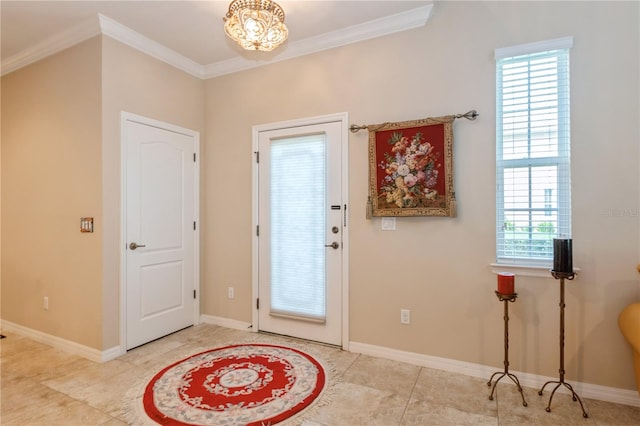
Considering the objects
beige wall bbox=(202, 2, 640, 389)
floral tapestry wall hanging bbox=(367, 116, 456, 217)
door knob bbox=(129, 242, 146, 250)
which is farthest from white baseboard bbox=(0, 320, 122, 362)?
floral tapestry wall hanging bbox=(367, 116, 456, 217)

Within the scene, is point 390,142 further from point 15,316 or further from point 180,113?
point 15,316

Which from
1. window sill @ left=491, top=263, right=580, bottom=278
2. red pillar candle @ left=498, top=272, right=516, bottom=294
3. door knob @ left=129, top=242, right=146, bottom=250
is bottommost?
red pillar candle @ left=498, top=272, right=516, bottom=294

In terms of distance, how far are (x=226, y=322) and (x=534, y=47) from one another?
12.3ft

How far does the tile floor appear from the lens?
2.01 meters

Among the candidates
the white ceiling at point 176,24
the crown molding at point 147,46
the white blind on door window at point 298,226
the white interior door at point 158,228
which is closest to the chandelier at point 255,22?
the white ceiling at point 176,24

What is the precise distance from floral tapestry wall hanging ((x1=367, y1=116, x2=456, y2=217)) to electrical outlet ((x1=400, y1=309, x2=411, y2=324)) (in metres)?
0.82

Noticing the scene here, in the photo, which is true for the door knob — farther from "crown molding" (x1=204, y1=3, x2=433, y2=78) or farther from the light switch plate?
"crown molding" (x1=204, y1=3, x2=433, y2=78)

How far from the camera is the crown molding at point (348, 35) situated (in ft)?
8.96

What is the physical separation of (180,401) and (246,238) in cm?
168

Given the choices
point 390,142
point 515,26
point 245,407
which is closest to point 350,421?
point 245,407

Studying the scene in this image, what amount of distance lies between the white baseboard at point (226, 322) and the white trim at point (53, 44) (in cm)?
296

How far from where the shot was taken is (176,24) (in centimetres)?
292

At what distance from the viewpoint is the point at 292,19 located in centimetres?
284

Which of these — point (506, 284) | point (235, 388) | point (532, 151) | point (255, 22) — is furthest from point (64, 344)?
point (532, 151)
